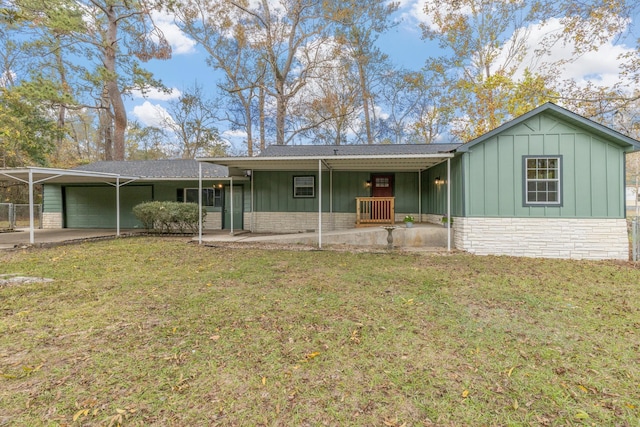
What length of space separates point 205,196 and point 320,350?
11580 millimetres

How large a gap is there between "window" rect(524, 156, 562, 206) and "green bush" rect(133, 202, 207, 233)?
34.7ft

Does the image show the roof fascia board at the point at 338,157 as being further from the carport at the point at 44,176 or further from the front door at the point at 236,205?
the carport at the point at 44,176

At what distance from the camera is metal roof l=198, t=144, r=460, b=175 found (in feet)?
25.9

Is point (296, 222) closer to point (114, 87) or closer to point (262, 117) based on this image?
point (262, 117)

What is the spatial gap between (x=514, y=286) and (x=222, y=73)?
19794mm

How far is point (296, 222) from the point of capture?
1186cm

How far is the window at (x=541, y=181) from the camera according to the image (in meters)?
7.50

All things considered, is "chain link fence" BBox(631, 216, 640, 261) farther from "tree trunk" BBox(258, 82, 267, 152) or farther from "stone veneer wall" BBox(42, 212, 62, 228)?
"stone veneer wall" BBox(42, 212, 62, 228)

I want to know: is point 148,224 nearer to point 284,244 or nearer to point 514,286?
point 284,244

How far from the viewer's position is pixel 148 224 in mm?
11477

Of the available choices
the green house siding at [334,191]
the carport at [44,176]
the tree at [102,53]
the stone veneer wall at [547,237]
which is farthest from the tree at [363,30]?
the carport at [44,176]

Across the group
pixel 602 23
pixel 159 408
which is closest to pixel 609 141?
pixel 602 23

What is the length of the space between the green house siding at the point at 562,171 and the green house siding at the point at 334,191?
13.1 ft

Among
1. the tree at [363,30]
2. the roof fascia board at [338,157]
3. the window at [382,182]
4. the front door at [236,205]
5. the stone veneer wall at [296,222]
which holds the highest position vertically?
the tree at [363,30]
